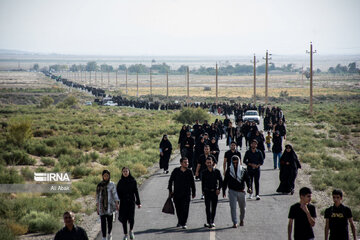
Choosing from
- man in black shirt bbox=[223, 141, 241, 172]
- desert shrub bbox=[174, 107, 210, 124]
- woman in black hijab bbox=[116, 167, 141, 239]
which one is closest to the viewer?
woman in black hijab bbox=[116, 167, 141, 239]

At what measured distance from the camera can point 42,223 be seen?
1073 cm

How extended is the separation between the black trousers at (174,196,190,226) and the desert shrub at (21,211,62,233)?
276cm

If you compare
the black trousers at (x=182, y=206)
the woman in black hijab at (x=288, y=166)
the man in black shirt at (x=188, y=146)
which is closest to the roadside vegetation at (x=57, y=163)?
the man in black shirt at (x=188, y=146)

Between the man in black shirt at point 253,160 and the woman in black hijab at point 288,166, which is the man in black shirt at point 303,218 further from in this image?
the woman in black hijab at point 288,166

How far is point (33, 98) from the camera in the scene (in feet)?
297

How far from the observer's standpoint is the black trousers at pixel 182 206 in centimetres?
1014

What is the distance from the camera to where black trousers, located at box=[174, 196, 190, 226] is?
10.1 m

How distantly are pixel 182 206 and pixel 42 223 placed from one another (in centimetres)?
311

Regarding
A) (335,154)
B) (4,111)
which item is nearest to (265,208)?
(335,154)

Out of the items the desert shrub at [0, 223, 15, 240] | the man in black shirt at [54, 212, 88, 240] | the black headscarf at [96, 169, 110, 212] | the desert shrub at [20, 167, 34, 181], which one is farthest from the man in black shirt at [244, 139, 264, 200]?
the desert shrub at [20, 167, 34, 181]

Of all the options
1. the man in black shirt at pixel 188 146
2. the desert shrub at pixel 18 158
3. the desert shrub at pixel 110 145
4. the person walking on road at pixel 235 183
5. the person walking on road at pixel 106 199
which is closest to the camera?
the person walking on road at pixel 106 199

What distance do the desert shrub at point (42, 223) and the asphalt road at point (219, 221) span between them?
127cm

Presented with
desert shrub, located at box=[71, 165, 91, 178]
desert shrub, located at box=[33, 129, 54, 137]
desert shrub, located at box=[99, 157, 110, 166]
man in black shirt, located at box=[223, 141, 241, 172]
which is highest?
man in black shirt, located at box=[223, 141, 241, 172]

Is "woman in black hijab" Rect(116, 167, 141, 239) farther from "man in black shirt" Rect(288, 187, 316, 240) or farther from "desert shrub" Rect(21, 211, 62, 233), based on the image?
"man in black shirt" Rect(288, 187, 316, 240)
